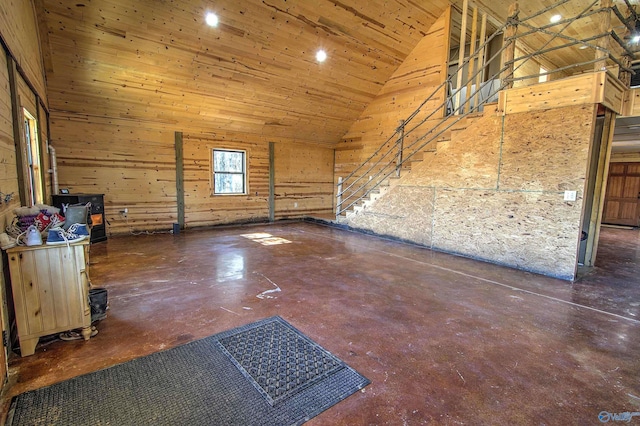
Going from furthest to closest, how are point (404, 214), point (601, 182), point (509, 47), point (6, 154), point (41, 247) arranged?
point (404, 214) < point (509, 47) < point (601, 182) < point (6, 154) < point (41, 247)

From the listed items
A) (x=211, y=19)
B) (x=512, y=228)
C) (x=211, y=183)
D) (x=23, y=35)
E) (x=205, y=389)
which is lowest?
(x=205, y=389)

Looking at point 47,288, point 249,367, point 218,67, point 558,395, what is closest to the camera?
point 558,395

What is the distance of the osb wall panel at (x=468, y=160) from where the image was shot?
15.8 ft

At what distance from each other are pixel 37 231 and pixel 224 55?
173 inches

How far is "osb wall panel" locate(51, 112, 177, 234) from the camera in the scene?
19.8 feet

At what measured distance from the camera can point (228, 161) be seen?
8.05 metres

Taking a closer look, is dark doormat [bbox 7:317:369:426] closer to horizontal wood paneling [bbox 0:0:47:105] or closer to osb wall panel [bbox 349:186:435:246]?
horizontal wood paneling [bbox 0:0:47:105]

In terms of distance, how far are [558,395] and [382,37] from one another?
21.3 ft

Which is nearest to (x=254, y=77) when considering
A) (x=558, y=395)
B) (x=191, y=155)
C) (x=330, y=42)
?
(x=330, y=42)

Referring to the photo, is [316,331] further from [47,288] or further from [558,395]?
[47,288]

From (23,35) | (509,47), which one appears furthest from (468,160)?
(23,35)

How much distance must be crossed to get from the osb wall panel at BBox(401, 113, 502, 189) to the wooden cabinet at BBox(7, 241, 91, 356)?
5068 millimetres

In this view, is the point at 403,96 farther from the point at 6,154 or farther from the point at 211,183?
the point at 6,154

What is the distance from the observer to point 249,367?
211 cm
